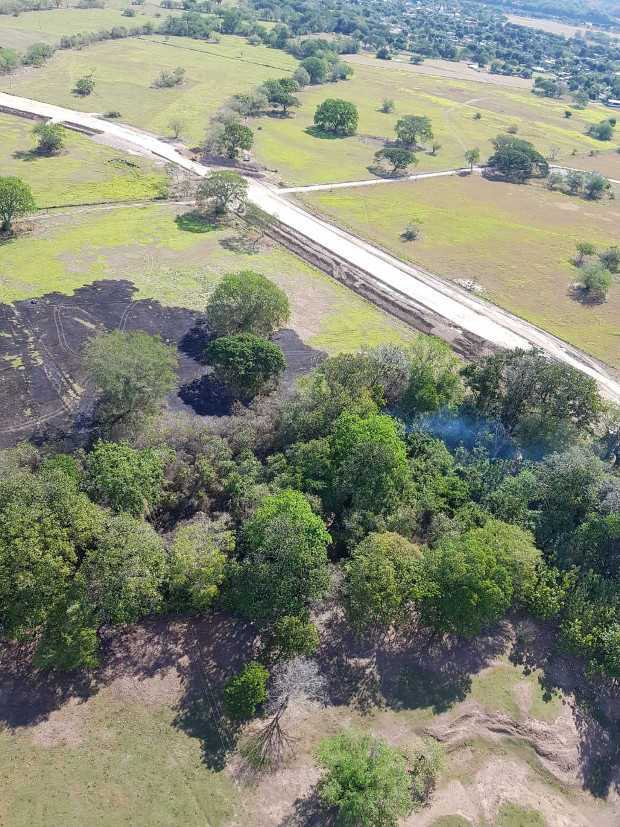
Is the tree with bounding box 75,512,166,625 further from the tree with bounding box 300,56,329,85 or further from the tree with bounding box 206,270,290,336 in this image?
the tree with bounding box 300,56,329,85

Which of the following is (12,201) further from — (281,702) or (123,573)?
(281,702)

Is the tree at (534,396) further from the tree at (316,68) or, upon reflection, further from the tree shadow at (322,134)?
the tree at (316,68)

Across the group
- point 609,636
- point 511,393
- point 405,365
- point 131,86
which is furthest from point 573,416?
point 131,86

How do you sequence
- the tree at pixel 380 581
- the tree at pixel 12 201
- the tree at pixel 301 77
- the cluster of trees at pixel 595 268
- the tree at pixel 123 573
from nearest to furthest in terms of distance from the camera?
the tree at pixel 123 573 → the tree at pixel 380 581 → the tree at pixel 12 201 → the cluster of trees at pixel 595 268 → the tree at pixel 301 77

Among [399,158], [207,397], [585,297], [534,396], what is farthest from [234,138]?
[534,396]

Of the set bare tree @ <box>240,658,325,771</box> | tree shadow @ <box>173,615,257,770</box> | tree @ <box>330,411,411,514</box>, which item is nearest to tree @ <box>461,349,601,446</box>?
tree @ <box>330,411,411,514</box>

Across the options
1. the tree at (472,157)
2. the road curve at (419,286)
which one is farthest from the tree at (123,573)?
the tree at (472,157)
